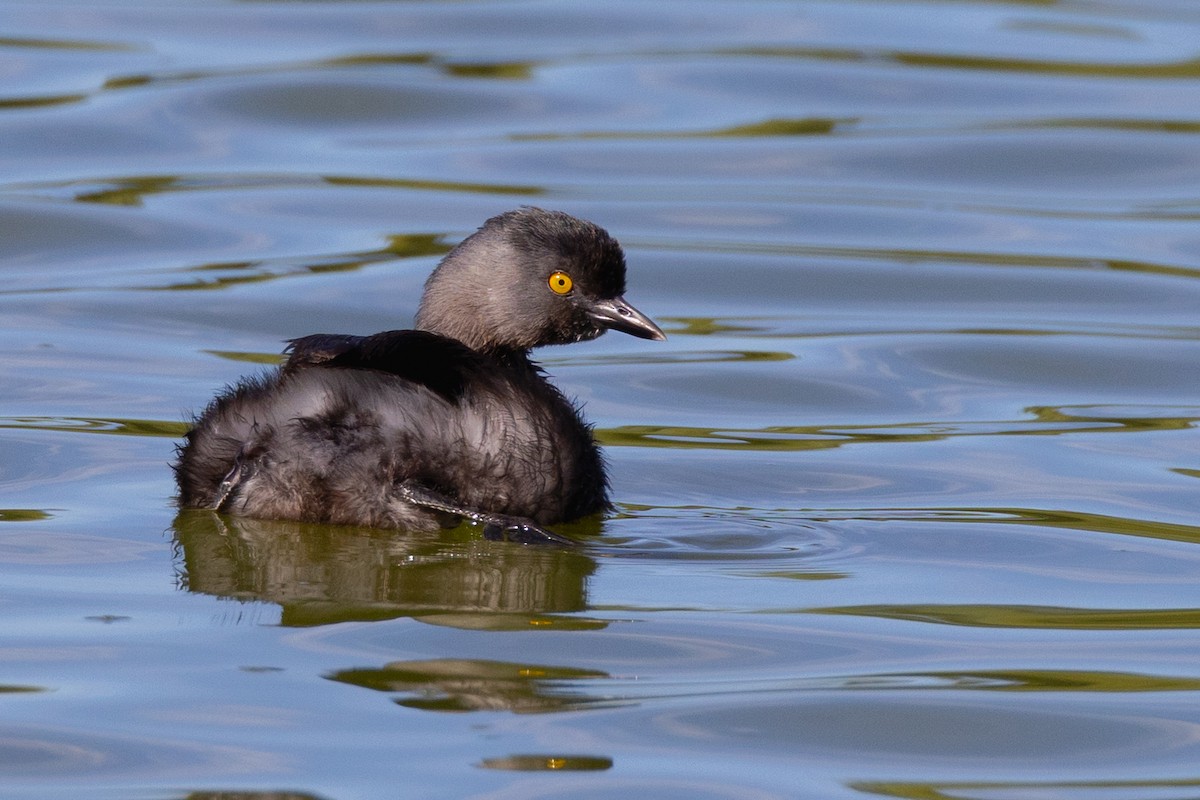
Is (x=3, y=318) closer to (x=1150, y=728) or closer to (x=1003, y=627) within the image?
(x=1003, y=627)

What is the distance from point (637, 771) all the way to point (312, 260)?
686cm

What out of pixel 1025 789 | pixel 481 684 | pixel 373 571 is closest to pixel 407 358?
pixel 373 571

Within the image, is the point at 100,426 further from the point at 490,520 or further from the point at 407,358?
the point at 490,520

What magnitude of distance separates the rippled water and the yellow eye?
2.27ft

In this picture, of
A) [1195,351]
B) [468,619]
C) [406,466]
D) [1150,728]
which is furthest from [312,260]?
[1150,728]

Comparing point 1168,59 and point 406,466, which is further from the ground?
point 1168,59

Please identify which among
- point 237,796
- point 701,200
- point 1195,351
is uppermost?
point 701,200

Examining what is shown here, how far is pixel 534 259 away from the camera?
6.70 metres

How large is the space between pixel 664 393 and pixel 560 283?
2.08m

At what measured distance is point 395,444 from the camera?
233 inches

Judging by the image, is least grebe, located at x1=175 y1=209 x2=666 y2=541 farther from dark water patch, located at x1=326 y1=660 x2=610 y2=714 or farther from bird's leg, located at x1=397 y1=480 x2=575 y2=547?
dark water patch, located at x1=326 y1=660 x2=610 y2=714

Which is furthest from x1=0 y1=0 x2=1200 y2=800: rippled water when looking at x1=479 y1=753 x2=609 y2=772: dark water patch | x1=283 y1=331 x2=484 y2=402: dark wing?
x1=283 y1=331 x2=484 y2=402: dark wing

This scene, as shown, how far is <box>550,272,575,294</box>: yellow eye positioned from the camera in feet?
22.2

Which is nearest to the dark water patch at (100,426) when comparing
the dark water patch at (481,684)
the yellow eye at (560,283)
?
the yellow eye at (560,283)
